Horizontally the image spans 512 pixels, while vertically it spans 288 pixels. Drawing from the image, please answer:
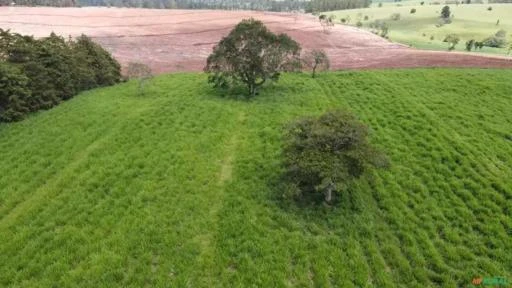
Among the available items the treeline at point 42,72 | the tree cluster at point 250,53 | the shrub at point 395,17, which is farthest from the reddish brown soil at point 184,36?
the shrub at point 395,17

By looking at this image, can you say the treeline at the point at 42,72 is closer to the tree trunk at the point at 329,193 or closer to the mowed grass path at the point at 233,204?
the mowed grass path at the point at 233,204

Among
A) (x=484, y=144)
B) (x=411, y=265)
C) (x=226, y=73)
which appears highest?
(x=226, y=73)

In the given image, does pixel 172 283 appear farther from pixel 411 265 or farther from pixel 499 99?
pixel 499 99

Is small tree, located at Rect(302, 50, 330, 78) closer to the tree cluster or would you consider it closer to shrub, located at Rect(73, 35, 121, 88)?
the tree cluster

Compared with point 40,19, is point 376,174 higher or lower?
lower

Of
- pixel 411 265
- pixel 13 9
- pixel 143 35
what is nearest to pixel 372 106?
pixel 411 265

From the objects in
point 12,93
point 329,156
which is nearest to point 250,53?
point 329,156

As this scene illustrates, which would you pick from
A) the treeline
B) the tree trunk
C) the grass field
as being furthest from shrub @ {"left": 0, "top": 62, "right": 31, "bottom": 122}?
the grass field
